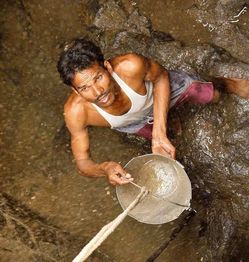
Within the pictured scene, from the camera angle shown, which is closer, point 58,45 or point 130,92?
point 130,92

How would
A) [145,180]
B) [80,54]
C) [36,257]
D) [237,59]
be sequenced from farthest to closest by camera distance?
[36,257]
[237,59]
[145,180]
[80,54]

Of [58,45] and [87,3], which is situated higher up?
[87,3]

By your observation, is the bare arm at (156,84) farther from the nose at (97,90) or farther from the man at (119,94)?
the nose at (97,90)

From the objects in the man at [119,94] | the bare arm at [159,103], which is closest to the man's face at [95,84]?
the man at [119,94]

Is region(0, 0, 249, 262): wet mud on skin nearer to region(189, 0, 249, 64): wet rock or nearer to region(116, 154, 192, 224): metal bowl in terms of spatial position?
region(189, 0, 249, 64): wet rock

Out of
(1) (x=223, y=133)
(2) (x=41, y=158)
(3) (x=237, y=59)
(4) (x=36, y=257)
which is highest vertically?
(3) (x=237, y=59)

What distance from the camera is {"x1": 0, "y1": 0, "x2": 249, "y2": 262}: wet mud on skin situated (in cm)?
407

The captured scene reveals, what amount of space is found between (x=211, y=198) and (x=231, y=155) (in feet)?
1.89

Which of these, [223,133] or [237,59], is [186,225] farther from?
[237,59]

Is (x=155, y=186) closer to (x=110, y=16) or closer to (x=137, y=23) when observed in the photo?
(x=137, y=23)

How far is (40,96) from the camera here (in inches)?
175

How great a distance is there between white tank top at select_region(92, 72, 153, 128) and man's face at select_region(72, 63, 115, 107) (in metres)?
0.24

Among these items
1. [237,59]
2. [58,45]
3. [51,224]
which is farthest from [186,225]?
[58,45]

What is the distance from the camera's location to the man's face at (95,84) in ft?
9.26
